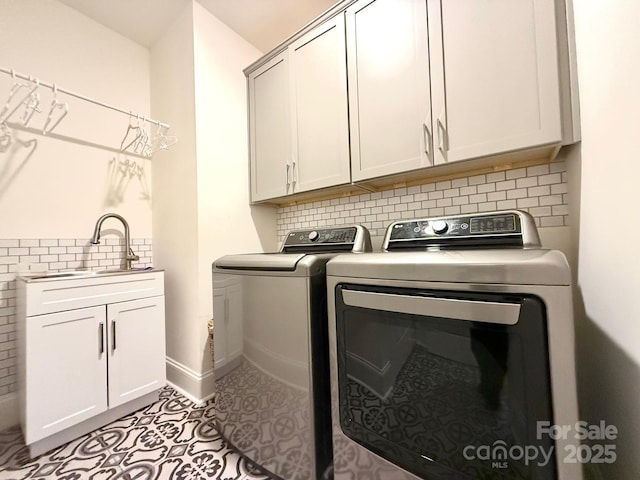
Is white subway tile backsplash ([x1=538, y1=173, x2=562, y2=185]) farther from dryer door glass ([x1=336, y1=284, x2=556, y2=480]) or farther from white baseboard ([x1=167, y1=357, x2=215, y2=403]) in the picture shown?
white baseboard ([x1=167, y1=357, x2=215, y2=403])

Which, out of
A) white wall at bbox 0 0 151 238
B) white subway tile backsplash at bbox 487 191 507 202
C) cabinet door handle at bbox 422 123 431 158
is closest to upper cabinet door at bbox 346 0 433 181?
cabinet door handle at bbox 422 123 431 158

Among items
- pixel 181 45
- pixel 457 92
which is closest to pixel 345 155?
pixel 457 92

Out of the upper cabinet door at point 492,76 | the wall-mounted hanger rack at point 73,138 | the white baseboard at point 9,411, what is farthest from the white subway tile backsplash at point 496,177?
the white baseboard at point 9,411

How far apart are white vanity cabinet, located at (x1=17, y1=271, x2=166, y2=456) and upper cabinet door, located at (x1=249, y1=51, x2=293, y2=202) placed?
1040 mm

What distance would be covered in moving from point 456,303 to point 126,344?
1824 mm

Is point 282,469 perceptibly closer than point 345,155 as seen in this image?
Yes

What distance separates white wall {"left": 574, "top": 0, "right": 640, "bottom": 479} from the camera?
62 centimetres

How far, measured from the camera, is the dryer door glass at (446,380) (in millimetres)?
616

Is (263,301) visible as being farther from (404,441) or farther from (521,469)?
(521,469)

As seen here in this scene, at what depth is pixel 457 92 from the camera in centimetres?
118

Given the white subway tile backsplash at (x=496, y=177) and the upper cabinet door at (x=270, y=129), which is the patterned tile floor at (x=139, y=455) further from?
the white subway tile backsplash at (x=496, y=177)

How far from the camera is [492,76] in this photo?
3.62 ft

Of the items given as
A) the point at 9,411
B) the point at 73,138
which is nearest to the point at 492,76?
the point at 73,138

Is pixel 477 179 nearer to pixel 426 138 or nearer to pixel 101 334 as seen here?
pixel 426 138
